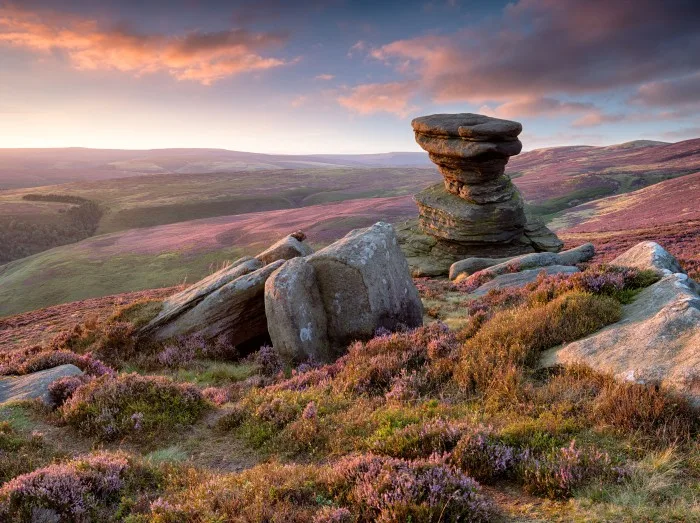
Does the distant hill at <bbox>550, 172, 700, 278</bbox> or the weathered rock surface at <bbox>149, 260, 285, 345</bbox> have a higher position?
the distant hill at <bbox>550, 172, 700, 278</bbox>

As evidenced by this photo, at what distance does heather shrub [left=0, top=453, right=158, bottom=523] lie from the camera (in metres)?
5.50

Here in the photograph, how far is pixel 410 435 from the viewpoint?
6770 millimetres

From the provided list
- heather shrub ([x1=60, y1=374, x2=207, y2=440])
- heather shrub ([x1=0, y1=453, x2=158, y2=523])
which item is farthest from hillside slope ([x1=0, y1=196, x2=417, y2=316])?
heather shrub ([x1=0, y1=453, x2=158, y2=523])

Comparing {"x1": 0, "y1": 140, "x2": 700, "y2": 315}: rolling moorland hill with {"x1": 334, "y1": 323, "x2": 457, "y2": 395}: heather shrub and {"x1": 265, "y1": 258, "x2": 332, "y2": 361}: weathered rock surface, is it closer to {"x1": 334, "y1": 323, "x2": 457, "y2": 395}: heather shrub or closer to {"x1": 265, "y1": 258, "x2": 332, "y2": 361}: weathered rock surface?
{"x1": 334, "y1": 323, "x2": 457, "y2": 395}: heather shrub

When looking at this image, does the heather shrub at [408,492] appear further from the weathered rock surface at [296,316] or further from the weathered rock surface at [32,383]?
the weathered rock surface at [32,383]

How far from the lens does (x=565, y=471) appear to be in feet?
17.7

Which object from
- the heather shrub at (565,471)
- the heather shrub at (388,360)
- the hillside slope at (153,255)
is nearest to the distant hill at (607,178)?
the hillside slope at (153,255)

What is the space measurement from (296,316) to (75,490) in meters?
8.50

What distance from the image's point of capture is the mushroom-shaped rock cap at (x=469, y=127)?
3534 centimetres

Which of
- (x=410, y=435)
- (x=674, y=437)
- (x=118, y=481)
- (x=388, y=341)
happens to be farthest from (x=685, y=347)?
(x=118, y=481)

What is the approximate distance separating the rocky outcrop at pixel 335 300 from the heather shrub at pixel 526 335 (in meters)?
4.72

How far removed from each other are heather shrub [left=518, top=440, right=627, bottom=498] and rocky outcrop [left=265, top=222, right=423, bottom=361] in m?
8.74

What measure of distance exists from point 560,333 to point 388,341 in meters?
4.60

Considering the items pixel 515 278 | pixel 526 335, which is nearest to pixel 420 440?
pixel 526 335
